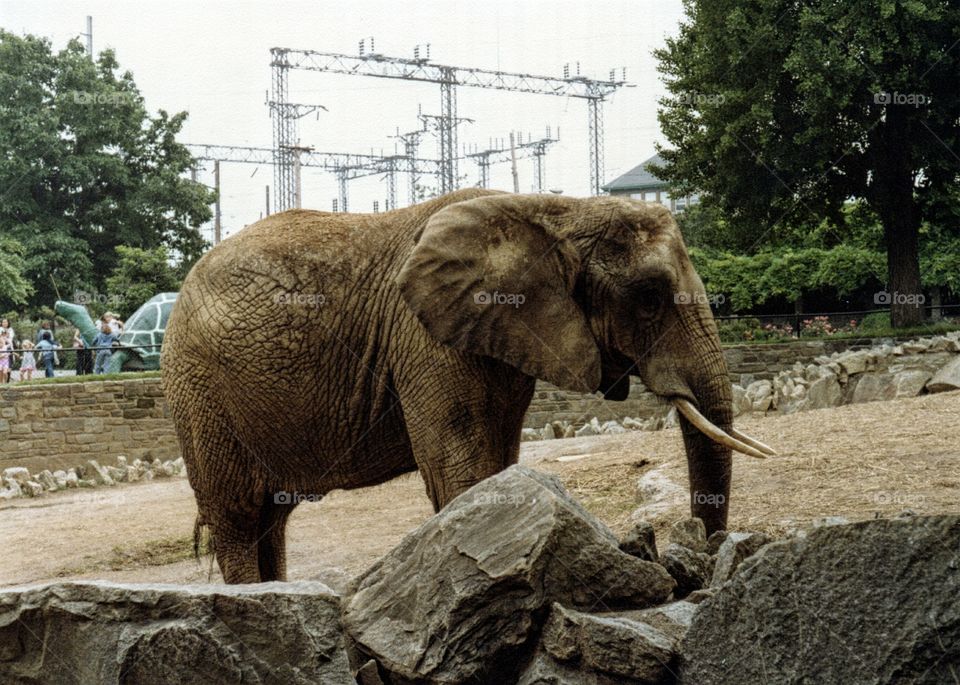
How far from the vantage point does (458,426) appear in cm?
598

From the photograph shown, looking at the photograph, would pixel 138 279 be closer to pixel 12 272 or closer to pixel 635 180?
pixel 12 272

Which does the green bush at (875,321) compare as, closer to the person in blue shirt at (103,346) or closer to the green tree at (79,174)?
the person in blue shirt at (103,346)

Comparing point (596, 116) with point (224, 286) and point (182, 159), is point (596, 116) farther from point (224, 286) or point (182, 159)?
point (224, 286)

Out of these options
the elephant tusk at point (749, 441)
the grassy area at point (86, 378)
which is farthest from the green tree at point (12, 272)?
the elephant tusk at point (749, 441)

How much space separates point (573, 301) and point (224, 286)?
2.13 meters

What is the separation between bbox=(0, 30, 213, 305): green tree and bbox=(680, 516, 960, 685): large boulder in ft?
113

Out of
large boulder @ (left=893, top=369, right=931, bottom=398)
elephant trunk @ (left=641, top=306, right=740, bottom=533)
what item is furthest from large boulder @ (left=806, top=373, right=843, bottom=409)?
elephant trunk @ (left=641, top=306, right=740, bottom=533)

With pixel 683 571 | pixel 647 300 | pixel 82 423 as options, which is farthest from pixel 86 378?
pixel 683 571

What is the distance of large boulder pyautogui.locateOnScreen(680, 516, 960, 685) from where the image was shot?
3844mm

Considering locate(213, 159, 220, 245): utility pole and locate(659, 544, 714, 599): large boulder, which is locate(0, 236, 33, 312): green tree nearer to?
locate(213, 159, 220, 245): utility pole

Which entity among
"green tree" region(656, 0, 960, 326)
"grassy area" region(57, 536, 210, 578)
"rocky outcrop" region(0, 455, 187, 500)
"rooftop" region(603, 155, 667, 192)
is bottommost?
"grassy area" region(57, 536, 210, 578)

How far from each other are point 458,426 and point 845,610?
97.2 inches

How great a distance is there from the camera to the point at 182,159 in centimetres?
3934

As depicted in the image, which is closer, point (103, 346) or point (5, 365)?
point (5, 365)
